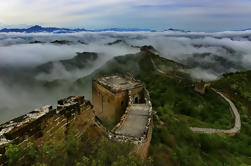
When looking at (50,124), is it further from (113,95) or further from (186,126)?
(186,126)

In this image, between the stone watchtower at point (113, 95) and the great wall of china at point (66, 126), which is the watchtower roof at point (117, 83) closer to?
the stone watchtower at point (113, 95)

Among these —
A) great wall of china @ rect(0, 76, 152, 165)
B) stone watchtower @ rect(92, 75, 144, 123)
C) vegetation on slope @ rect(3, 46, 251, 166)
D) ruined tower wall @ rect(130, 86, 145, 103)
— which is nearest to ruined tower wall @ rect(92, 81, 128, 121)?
stone watchtower @ rect(92, 75, 144, 123)

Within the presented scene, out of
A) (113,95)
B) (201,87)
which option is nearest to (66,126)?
(113,95)

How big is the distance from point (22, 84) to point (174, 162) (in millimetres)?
106238

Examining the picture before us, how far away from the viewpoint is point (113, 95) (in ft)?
58.1

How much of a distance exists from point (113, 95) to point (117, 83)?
328cm

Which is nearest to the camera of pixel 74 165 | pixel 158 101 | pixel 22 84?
pixel 74 165

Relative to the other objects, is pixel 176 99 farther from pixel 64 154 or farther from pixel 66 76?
pixel 66 76

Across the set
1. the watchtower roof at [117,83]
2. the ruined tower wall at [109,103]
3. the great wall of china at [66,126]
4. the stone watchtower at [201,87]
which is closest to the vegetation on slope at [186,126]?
the stone watchtower at [201,87]

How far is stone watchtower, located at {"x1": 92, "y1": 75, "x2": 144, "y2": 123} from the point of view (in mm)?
17875

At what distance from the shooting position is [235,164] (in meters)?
15.5

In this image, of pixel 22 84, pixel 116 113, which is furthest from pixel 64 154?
pixel 22 84

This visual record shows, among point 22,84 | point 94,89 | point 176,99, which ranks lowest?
point 22,84

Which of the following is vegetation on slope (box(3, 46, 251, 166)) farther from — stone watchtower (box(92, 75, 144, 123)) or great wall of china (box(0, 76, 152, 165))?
stone watchtower (box(92, 75, 144, 123))
